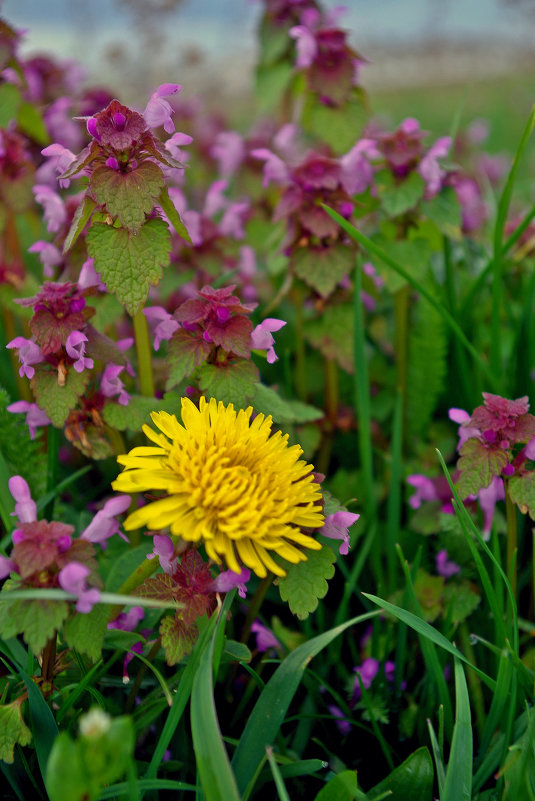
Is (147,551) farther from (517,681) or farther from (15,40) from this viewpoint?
(15,40)

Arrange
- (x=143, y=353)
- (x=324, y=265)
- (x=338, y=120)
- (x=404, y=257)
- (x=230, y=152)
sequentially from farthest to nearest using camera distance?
(x=230, y=152), (x=338, y=120), (x=404, y=257), (x=324, y=265), (x=143, y=353)

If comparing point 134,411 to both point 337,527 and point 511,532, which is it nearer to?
point 337,527

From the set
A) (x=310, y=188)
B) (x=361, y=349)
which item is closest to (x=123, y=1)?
(x=310, y=188)

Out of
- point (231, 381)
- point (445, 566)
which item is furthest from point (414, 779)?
point (231, 381)

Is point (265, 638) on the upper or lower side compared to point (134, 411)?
lower

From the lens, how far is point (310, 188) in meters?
1.12

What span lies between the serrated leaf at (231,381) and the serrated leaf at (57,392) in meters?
0.14

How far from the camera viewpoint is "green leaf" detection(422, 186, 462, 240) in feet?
3.90

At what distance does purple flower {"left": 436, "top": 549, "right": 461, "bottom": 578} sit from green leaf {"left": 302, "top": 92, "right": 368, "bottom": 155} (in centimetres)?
82

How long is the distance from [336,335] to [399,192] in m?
0.26

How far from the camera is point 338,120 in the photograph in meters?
1.44

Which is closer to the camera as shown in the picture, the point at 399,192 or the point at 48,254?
the point at 48,254

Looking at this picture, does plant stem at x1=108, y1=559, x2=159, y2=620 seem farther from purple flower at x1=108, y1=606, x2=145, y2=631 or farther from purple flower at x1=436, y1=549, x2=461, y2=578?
purple flower at x1=436, y1=549, x2=461, y2=578

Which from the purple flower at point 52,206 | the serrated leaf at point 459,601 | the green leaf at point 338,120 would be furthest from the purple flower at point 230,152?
the serrated leaf at point 459,601
